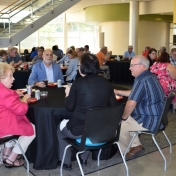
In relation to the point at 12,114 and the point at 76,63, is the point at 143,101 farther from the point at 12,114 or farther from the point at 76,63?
the point at 76,63

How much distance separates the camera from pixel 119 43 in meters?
15.3

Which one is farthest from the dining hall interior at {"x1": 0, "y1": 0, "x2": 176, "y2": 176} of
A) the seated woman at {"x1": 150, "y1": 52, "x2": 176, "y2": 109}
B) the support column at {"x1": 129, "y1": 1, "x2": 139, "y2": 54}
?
the seated woman at {"x1": 150, "y1": 52, "x2": 176, "y2": 109}

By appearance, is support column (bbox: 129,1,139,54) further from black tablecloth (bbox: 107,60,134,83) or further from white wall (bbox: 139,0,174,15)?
black tablecloth (bbox: 107,60,134,83)

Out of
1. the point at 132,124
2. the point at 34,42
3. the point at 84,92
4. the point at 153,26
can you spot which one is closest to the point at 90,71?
the point at 84,92

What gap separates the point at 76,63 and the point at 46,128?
127 inches

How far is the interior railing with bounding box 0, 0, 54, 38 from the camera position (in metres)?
9.11

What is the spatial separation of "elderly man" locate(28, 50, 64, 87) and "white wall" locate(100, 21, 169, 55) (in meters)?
11.2

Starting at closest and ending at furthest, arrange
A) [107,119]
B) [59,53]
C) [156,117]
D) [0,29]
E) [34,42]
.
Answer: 1. [107,119]
2. [156,117]
3. [0,29]
4. [59,53]
5. [34,42]

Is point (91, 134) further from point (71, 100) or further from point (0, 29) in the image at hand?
point (0, 29)

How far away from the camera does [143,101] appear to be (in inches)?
113

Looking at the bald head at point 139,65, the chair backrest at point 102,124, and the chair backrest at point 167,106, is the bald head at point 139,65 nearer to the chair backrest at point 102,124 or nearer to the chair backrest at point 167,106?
the chair backrest at point 167,106

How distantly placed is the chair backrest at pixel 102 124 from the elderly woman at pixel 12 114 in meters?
0.66

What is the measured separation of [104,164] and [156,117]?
79cm

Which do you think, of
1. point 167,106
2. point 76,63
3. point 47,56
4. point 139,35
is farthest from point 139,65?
point 139,35
